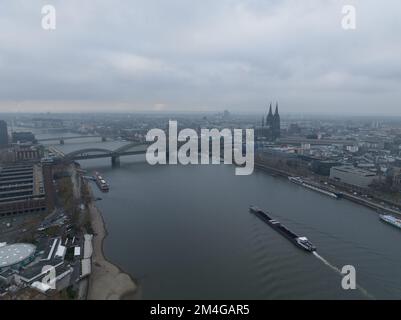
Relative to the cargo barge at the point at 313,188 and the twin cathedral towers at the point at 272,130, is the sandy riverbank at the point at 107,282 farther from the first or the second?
the twin cathedral towers at the point at 272,130

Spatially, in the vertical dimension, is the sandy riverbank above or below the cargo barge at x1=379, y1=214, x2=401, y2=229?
below

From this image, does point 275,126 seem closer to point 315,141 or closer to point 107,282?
point 315,141

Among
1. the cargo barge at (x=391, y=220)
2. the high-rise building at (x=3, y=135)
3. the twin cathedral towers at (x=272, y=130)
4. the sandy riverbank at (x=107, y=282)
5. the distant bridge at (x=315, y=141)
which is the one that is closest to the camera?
the sandy riverbank at (x=107, y=282)

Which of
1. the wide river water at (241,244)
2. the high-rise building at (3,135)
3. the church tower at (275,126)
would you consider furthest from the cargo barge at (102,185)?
the church tower at (275,126)

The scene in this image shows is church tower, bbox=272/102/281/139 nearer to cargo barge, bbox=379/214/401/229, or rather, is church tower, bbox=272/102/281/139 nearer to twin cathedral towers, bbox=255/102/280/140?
twin cathedral towers, bbox=255/102/280/140

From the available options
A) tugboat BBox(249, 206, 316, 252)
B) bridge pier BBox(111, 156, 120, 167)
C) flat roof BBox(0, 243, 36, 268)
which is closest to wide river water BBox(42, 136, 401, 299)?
tugboat BBox(249, 206, 316, 252)

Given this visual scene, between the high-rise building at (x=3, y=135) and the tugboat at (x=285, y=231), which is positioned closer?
the tugboat at (x=285, y=231)

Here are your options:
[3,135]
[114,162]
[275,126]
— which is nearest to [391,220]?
[114,162]
